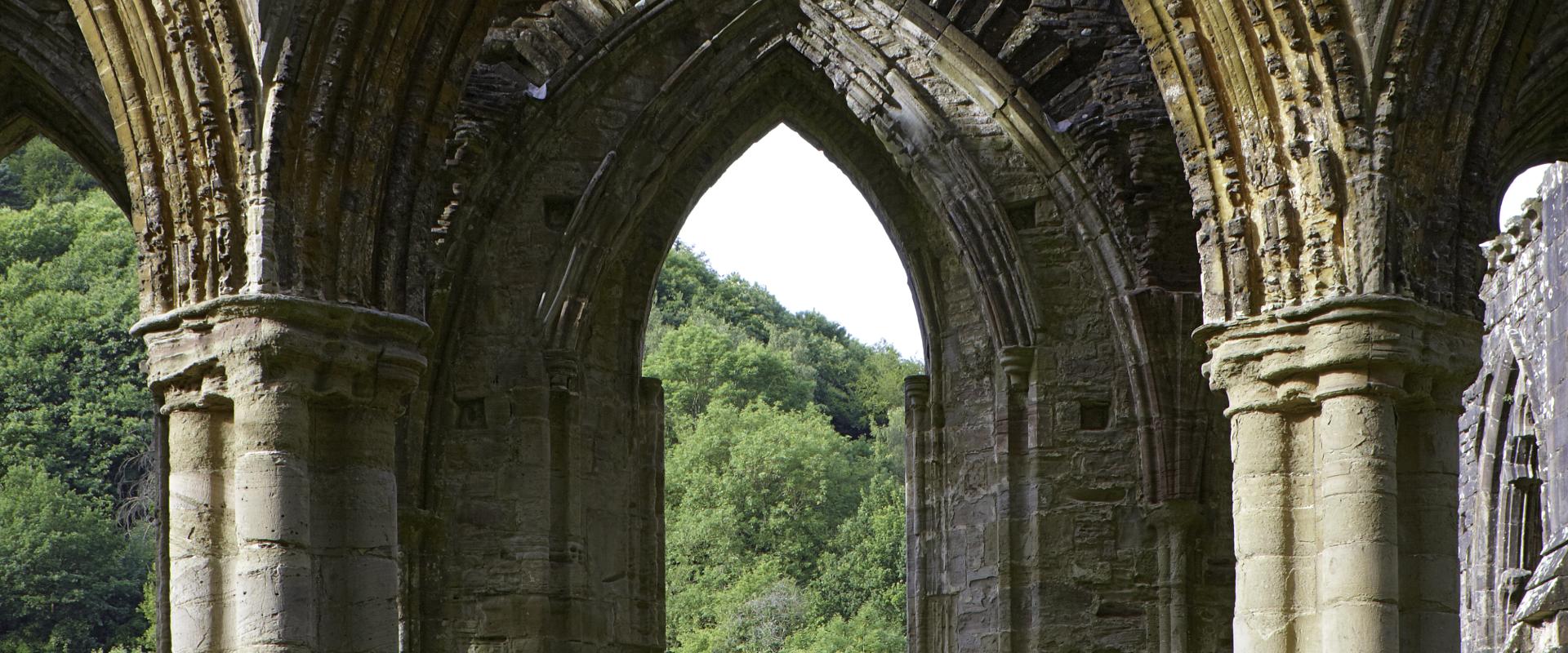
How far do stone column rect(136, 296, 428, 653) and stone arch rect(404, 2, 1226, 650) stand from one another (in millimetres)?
4203

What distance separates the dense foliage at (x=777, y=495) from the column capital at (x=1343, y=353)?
87.6 feet

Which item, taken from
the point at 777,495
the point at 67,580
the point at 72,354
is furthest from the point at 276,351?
the point at 777,495

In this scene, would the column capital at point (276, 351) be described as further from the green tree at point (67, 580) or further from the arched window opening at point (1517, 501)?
the green tree at point (67, 580)

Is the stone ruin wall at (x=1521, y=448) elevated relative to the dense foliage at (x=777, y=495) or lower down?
lower down

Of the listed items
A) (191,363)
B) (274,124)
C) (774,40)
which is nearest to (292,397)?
(191,363)

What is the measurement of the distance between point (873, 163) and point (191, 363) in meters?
6.08

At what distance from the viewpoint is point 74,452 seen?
32.9 meters

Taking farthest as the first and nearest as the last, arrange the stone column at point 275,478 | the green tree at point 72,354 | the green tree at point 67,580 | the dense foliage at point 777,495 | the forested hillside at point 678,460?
the dense foliage at point 777,495
the green tree at point 72,354
the forested hillside at point 678,460
the green tree at point 67,580
the stone column at point 275,478

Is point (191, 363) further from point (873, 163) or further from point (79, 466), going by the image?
point (79, 466)

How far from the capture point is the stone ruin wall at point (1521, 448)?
14398mm

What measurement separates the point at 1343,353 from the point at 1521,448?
863 cm

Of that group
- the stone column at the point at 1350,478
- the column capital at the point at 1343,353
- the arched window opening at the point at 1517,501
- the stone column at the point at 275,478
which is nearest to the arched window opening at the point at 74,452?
the arched window opening at the point at 1517,501

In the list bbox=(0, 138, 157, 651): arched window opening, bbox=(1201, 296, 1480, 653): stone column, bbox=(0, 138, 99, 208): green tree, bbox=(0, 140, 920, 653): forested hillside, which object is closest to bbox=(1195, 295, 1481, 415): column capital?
bbox=(1201, 296, 1480, 653): stone column

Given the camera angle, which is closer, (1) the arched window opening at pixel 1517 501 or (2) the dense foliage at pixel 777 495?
(1) the arched window opening at pixel 1517 501
